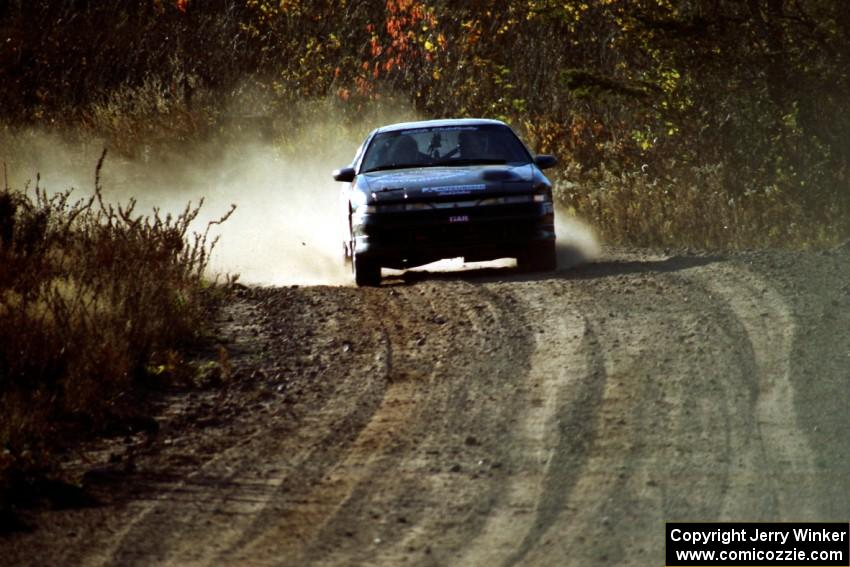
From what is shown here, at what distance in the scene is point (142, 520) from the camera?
7.04m

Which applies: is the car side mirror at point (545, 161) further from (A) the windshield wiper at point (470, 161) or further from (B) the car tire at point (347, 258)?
(B) the car tire at point (347, 258)

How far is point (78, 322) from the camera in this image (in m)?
10.6

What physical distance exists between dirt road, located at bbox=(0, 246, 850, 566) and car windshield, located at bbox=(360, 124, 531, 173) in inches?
116

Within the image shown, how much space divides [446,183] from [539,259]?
1186mm

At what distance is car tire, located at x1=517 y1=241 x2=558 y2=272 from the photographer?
15.3 m

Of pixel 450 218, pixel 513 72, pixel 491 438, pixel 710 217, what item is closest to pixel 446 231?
pixel 450 218

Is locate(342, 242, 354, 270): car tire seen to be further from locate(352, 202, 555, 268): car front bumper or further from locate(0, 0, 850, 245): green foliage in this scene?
locate(0, 0, 850, 245): green foliage

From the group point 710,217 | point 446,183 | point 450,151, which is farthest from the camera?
point 710,217

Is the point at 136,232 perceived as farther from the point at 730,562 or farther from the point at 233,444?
the point at 730,562

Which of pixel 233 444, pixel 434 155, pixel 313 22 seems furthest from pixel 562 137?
pixel 233 444

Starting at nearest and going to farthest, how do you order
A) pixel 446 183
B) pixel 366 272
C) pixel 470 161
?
pixel 446 183 → pixel 366 272 → pixel 470 161

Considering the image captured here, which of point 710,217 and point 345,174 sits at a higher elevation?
point 345,174

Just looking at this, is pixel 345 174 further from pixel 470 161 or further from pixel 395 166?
pixel 470 161

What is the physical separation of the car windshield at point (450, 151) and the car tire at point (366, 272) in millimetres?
1097
